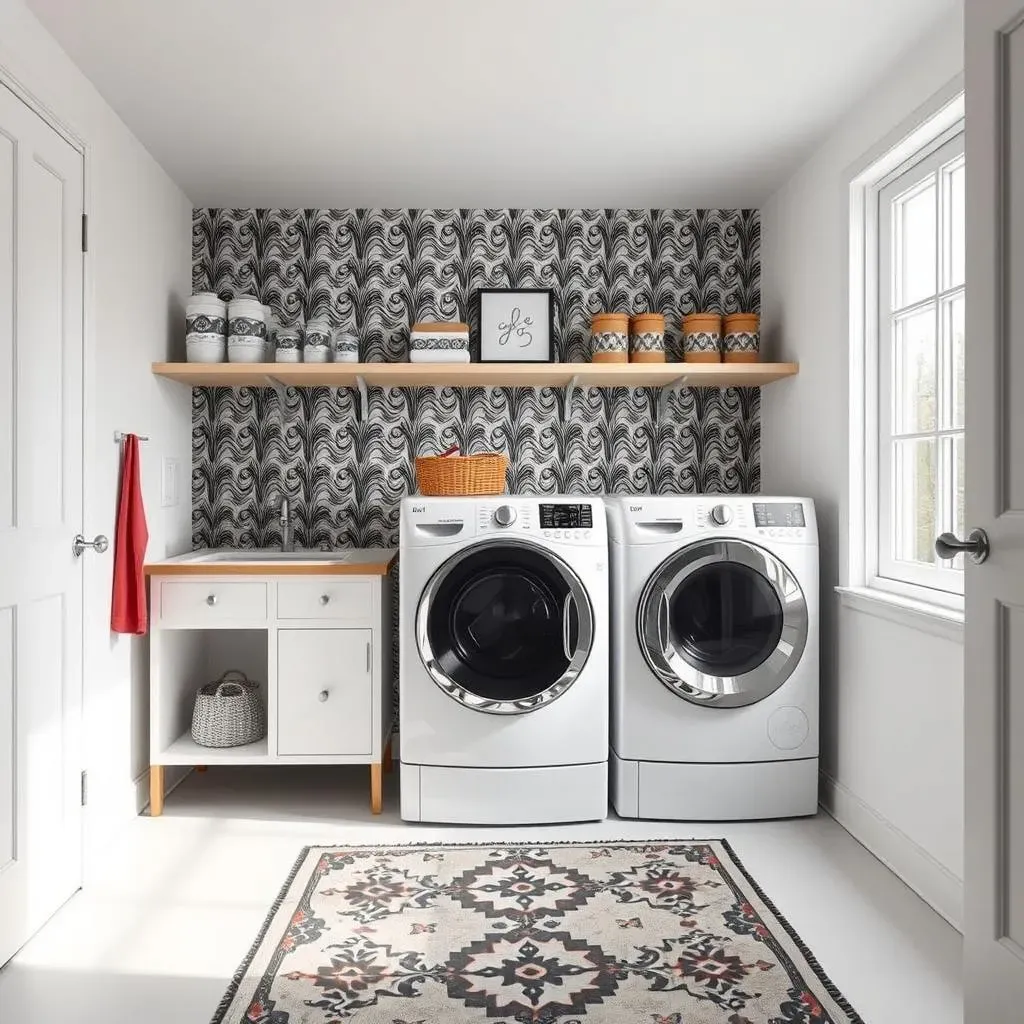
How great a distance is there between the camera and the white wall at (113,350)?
2.36m

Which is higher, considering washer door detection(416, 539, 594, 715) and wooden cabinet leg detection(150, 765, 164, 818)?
washer door detection(416, 539, 594, 715)

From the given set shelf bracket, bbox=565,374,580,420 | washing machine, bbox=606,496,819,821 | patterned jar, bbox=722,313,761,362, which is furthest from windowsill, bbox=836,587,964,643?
shelf bracket, bbox=565,374,580,420

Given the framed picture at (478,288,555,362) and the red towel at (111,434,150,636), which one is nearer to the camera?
the red towel at (111,434,150,636)

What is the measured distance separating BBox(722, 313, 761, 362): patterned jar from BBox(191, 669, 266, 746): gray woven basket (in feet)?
7.10

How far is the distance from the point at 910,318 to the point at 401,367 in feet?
5.54

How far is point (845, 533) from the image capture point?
2.86 metres

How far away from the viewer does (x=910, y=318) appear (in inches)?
103

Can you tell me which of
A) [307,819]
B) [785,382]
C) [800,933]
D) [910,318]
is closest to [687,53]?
[910,318]

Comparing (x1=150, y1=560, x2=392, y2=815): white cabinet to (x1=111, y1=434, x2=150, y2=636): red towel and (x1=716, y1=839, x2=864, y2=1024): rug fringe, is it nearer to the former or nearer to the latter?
(x1=111, y1=434, x2=150, y2=636): red towel

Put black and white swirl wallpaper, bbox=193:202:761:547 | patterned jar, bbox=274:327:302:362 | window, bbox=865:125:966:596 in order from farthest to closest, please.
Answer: black and white swirl wallpaper, bbox=193:202:761:547 < patterned jar, bbox=274:327:302:362 < window, bbox=865:125:966:596

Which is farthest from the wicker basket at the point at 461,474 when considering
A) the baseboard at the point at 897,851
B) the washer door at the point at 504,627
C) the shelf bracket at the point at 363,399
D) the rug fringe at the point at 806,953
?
the baseboard at the point at 897,851

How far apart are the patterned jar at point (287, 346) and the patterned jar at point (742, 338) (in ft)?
5.33

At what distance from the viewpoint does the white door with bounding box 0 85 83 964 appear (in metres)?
2.04

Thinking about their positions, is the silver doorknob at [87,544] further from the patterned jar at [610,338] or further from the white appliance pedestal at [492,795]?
the patterned jar at [610,338]
